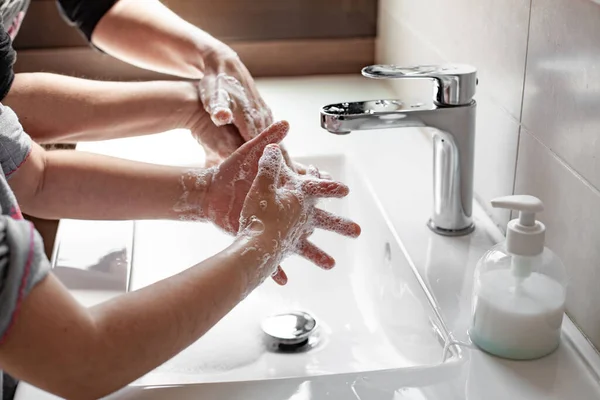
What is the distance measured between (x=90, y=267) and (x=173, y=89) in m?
0.31

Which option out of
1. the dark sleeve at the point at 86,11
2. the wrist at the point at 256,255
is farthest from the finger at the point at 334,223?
the dark sleeve at the point at 86,11

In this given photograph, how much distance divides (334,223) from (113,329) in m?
0.29

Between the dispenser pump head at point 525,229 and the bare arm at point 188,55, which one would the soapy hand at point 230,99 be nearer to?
the bare arm at point 188,55

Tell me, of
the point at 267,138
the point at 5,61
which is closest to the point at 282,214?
the point at 267,138

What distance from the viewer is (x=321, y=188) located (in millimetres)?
771

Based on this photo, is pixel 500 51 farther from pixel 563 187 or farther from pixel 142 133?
pixel 142 133

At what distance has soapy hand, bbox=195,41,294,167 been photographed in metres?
1.01

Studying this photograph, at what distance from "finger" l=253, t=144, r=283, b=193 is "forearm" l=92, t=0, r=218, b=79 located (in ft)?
1.17

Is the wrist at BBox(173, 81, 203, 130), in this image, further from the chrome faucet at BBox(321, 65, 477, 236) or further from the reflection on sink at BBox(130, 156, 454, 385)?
the chrome faucet at BBox(321, 65, 477, 236)

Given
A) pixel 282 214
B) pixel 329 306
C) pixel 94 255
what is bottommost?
pixel 329 306

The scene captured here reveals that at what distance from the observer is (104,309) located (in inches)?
23.0

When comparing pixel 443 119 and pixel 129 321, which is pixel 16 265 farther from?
pixel 443 119

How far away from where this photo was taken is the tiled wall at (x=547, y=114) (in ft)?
2.28

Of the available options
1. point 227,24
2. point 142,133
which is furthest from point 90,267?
point 227,24
